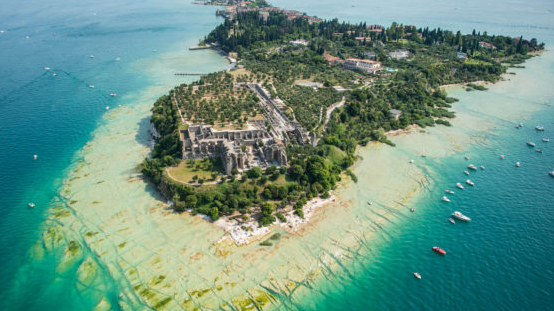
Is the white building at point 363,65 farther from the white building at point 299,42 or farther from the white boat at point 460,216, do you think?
the white boat at point 460,216

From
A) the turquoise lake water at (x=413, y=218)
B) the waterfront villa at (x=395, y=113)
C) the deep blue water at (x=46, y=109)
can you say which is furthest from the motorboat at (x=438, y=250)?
the deep blue water at (x=46, y=109)

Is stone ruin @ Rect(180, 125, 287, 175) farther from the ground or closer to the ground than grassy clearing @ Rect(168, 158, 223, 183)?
farther from the ground

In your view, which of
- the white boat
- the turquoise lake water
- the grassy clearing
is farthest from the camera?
the grassy clearing

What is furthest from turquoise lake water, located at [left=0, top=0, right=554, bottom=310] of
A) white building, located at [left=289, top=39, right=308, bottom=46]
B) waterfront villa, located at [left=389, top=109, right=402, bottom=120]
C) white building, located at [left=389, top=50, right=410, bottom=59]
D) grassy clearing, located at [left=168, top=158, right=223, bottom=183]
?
white building, located at [left=289, top=39, right=308, bottom=46]

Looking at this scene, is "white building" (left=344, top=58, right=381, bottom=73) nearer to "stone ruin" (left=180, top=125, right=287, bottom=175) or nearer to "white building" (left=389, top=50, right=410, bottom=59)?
"white building" (left=389, top=50, right=410, bottom=59)

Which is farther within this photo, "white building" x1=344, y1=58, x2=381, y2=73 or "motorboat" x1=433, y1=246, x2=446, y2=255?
"white building" x1=344, y1=58, x2=381, y2=73

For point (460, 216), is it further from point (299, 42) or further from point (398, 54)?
point (299, 42)

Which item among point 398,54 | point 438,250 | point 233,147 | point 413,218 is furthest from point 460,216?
point 398,54
